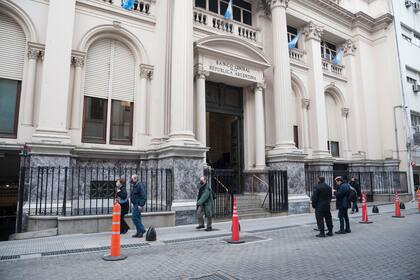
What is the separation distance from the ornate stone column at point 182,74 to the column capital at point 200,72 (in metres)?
1.17

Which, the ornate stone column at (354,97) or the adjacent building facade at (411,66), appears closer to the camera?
the ornate stone column at (354,97)

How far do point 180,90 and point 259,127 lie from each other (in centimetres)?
521

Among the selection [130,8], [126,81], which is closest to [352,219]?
[126,81]

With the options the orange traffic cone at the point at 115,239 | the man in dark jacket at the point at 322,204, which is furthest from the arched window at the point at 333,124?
the orange traffic cone at the point at 115,239

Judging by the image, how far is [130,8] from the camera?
43.3ft

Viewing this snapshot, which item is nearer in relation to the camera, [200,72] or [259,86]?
[200,72]

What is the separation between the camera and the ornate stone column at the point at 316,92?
1848 centimetres

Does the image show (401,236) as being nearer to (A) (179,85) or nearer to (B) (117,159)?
(A) (179,85)

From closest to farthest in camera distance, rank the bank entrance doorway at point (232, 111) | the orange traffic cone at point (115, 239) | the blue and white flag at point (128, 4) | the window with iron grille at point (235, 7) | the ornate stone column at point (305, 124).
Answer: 1. the orange traffic cone at point (115, 239)
2. the blue and white flag at point (128, 4)
3. the bank entrance doorway at point (232, 111)
4. the window with iron grille at point (235, 7)
5. the ornate stone column at point (305, 124)

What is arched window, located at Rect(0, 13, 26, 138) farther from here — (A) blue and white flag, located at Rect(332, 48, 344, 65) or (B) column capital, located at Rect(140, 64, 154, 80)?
(A) blue and white flag, located at Rect(332, 48, 344, 65)

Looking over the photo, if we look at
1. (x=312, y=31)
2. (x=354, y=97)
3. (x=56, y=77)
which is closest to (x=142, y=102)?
(x=56, y=77)

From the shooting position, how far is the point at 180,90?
39.5ft

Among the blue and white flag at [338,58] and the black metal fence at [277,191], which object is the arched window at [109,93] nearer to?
the black metal fence at [277,191]

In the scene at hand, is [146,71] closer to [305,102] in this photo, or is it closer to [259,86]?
[259,86]
